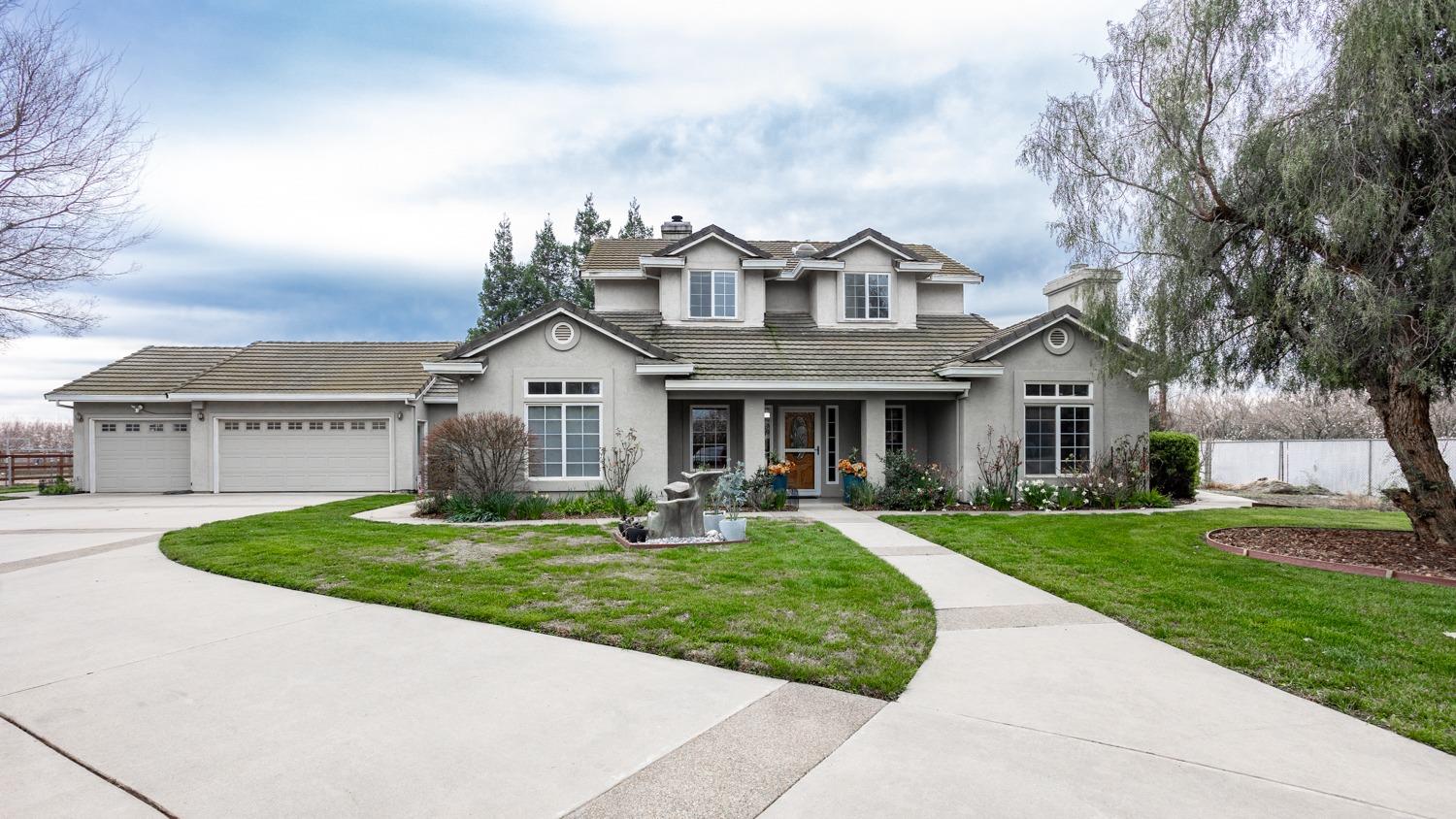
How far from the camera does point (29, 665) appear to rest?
16.5ft

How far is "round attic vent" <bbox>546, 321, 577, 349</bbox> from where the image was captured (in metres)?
14.7

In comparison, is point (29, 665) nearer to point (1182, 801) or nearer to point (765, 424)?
point (1182, 801)

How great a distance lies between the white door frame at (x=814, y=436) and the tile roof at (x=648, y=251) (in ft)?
13.1

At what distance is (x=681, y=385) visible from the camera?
14.7 metres

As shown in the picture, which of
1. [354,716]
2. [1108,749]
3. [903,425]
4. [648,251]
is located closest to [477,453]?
[648,251]

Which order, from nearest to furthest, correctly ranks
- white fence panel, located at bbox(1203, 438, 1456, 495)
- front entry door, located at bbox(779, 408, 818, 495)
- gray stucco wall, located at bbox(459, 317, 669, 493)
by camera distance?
gray stucco wall, located at bbox(459, 317, 669, 493) → front entry door, located at bbox(779, 408, 818, 495) → white fence panel, located at bbox(1203, 438, 1456, 495)

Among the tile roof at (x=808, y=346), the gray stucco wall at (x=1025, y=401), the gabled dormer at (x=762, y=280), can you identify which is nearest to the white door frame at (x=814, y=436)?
the tile roof at (x=808, y=346)

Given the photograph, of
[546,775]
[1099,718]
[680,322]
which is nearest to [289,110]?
[680,322]

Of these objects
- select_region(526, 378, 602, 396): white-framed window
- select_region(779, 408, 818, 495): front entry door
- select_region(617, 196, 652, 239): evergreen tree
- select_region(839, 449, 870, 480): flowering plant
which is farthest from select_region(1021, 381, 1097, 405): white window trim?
select_region(617, 196, 652, 239): evergreen tree

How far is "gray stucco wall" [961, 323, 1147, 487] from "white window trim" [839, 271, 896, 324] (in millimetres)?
3417

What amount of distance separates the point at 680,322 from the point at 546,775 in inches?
573

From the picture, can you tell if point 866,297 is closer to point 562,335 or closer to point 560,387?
point 562,335

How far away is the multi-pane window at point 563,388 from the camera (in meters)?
14.7

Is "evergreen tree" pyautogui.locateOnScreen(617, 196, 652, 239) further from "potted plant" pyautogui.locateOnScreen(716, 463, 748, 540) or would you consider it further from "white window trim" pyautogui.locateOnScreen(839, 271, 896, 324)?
"potted plant" pyautogui.locateOnScreen(716, 463, 748, 540)
